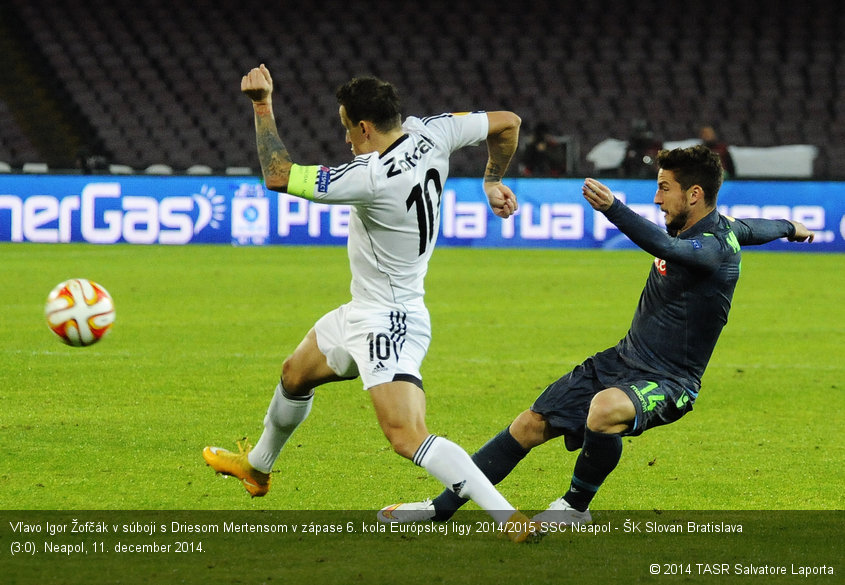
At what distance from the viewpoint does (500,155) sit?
5.29 m

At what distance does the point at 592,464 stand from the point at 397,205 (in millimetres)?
1197

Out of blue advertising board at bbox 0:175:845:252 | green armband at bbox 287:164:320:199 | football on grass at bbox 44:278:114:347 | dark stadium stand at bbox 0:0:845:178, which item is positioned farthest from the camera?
A: dark stadium stand at bbox 0:0:845:178

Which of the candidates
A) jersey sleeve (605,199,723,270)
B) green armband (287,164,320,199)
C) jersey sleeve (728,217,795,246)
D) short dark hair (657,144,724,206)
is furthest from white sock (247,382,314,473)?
jersey sleeve (728,217,795,246)

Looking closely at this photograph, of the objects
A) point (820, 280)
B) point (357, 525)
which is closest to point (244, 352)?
point (357, 525)

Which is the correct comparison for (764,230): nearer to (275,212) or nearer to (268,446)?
(268,446)

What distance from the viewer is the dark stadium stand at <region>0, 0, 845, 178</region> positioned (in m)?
24.3

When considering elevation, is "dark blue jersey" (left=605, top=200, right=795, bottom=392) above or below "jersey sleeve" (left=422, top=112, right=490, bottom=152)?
below

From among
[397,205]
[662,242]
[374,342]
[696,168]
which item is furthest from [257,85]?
[696,168]

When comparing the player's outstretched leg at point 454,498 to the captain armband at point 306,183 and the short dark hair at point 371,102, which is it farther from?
the short dark hair at point 371,102

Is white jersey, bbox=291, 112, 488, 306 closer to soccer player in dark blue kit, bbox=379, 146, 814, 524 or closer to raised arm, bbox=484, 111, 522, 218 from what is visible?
raised arm, bbox=484, 111, 522, 218

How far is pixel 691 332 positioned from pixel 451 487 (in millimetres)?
1137

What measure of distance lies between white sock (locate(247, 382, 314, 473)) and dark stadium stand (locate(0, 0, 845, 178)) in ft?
61.5

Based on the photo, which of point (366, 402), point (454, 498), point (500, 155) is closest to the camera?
point (454, 498)

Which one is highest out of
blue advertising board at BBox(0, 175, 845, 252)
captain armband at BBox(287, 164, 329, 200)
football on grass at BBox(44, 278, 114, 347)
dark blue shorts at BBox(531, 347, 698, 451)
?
captain armband at BBox(287, 164, 329, 200)
